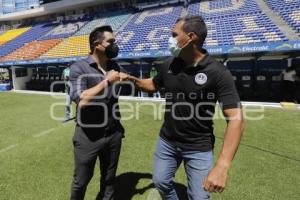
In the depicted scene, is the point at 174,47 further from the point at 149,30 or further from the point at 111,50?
the point at 149,30

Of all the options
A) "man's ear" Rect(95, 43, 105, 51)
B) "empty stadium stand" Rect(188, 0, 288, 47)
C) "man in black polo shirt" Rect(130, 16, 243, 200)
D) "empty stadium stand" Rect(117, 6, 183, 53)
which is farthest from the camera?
"empty stadium stand" Rect(117, 6, 183, 53)

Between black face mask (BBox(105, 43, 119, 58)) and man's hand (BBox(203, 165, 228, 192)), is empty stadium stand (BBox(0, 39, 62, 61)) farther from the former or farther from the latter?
man's hand (BBox(203, 165, 228, 192))

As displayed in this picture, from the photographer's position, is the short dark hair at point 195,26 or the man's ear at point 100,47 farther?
the man's ear at point 100,47

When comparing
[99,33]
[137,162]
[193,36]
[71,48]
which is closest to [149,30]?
[71,48]

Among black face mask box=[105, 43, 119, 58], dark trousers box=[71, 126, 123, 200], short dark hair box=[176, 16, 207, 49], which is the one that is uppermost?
short dark hair box=[176, 16, 207, 49]

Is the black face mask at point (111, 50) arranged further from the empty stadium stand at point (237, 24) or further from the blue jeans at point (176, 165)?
the empty stadium stand at point (237, 24)

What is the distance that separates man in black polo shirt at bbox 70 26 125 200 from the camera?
354cm

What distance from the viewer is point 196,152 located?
3074 millimetres

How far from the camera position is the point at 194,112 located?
305 centimetres

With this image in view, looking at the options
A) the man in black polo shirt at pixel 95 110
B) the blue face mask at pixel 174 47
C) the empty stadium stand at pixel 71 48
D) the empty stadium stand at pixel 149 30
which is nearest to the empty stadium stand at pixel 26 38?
the empty stadium stand at pixel 71 48

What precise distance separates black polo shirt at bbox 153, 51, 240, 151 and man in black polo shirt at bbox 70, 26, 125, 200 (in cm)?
67

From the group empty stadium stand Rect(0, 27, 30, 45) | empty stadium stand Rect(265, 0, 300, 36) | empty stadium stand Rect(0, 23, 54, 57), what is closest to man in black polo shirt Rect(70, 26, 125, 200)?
empty stadium stand Rect(265, 0, 300, 36)

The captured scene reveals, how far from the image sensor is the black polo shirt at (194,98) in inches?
112

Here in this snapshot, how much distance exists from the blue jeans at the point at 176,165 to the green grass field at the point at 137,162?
66.6 inches
